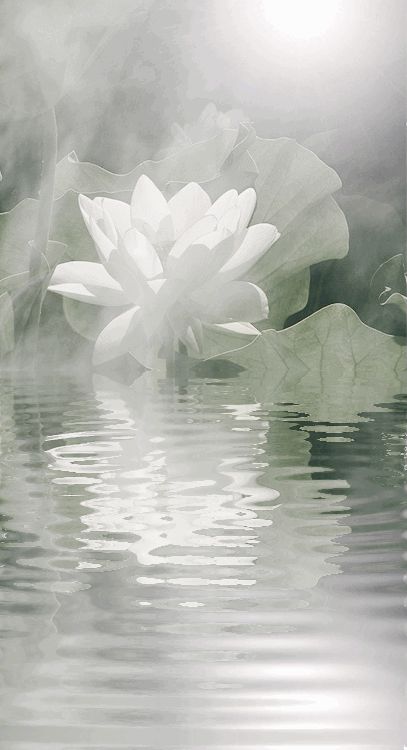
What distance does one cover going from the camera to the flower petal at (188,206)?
645mm

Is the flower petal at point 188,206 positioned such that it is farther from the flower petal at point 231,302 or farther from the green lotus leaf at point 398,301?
the green lotus leaf at point 398,301

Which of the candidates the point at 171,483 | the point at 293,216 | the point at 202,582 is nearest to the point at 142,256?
the point at 293,216

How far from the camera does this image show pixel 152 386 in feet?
2.13

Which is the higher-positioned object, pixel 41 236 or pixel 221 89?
pixel 221 89

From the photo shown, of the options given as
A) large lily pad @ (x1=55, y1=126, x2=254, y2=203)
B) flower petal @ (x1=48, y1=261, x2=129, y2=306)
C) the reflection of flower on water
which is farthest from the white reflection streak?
large lily pad @ (x1=55, y1=126, x2=254, y2=203)

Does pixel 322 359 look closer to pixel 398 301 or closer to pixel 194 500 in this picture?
pixel 398 301

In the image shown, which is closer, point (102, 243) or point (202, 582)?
point (202, 582)

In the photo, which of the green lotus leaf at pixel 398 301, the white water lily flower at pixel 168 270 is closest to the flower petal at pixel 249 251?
the white water lily flower at pixel 168 270

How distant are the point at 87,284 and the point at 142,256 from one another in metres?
0.05

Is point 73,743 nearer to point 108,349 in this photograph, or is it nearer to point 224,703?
point 224,703

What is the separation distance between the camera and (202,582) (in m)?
0.29

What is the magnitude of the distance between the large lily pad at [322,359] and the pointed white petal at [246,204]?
0.29 ft

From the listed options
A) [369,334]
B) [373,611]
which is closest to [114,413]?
[369,334]

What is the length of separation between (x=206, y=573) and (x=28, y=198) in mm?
485
